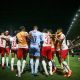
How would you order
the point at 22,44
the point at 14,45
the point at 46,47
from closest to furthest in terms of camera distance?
the point at 22,44
the point at 46,47
the point at 14,45

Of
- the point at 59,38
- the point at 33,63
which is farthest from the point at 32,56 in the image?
the point at 59,38

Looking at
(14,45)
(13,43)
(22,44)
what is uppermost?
(13,43)

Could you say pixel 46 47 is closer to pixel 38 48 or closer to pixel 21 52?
pixel 38 48

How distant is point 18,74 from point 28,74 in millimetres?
764

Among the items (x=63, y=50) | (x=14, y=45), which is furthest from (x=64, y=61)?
(x=14, y=45)

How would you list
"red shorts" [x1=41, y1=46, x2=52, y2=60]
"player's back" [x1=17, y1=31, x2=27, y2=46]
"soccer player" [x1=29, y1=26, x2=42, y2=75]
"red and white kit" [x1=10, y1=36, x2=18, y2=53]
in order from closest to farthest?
"soccer player" [x1=29, y1=26, x2=42, y2=75]
"player's back" [x1=17, y1=31, x2=27, y2=46]
"red shorts" [x1=41, y1=46, x2=52, y2=60]
"red and white kit" [x1=10, y1=36, x2=18, y2=53]

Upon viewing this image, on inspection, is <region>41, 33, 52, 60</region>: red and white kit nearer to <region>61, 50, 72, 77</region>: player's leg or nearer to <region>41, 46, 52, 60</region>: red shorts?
<region>41, 46, 52, 60</region>: red shorts

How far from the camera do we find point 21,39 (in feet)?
59.3

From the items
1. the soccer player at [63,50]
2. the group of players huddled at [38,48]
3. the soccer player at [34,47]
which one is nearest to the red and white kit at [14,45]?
the group of players huddled at [38,48]

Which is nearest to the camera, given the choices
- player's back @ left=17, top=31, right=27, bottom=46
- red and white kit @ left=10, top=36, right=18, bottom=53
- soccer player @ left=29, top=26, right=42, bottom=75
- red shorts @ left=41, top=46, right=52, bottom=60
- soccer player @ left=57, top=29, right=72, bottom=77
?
soccer player @ left=29, top=26, right=42, bottom=75

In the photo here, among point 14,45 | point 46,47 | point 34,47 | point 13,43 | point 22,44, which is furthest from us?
point 13,43

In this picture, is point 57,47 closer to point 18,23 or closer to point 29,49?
point 29,49

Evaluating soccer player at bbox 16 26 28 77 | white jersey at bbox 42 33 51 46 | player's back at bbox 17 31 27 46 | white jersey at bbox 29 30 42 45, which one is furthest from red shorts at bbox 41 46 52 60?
player's back at bbox 17 31 27 46

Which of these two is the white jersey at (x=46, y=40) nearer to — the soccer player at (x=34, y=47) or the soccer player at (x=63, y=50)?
the soccer player at (x=34, y=47)
